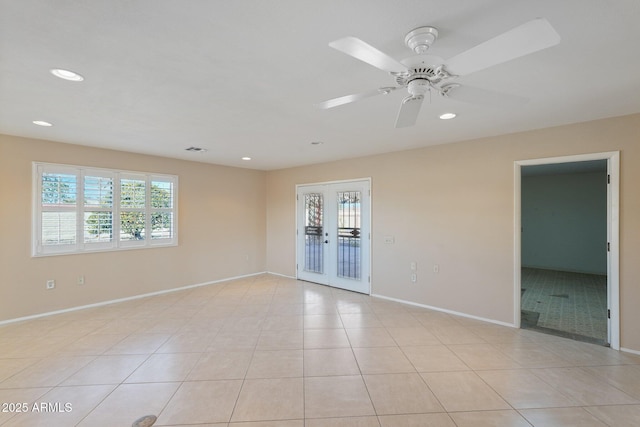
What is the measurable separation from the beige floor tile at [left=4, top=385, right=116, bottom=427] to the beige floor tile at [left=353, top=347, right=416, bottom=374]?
2.21m

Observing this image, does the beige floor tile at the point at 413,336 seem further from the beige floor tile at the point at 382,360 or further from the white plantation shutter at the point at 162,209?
the white plantation shutter at the point at 162,209

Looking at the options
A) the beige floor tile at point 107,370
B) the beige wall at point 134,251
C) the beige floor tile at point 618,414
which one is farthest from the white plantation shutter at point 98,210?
the beige floor tile at point 618,414

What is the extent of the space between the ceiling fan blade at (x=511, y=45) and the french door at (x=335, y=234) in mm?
3666

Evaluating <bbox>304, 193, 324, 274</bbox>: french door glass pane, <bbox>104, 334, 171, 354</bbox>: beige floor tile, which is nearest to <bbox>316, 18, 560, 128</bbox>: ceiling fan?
<bbox>104, 334, 171, 354</bbox>: beige floor tile

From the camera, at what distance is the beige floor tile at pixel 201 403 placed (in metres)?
2.05

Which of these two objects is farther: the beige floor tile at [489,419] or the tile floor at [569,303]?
the tile floor at [569,303]

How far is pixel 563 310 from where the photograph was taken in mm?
4320

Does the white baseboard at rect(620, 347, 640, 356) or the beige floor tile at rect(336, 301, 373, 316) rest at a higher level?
the white baseboard at rect(620, 347, 640, 356)

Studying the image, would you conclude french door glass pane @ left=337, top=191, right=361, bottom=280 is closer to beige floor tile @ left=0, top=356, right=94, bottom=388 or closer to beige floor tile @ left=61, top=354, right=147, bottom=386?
beige floor tile @ left=61, top=354, right=147, bottom=386

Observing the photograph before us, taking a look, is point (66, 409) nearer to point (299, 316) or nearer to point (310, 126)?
point (299, 316)

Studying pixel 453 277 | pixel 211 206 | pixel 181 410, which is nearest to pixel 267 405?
pixel 181 410

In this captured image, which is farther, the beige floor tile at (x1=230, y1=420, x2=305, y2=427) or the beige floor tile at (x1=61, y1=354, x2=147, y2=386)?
the beige floor tile at (x1=61, y1=354, x2=147, y2=386)

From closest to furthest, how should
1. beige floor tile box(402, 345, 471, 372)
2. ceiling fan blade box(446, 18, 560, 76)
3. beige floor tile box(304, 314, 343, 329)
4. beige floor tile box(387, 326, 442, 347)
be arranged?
ceiling fan blade box(446, 18, 560, 76)
beige floor tile box(402, 345, 471, 372)
beige floor tile box(387, 326, 442, 347)
beige floor tile box(304, 314, 343, 329)

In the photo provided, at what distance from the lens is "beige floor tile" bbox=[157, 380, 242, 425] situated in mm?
2055
